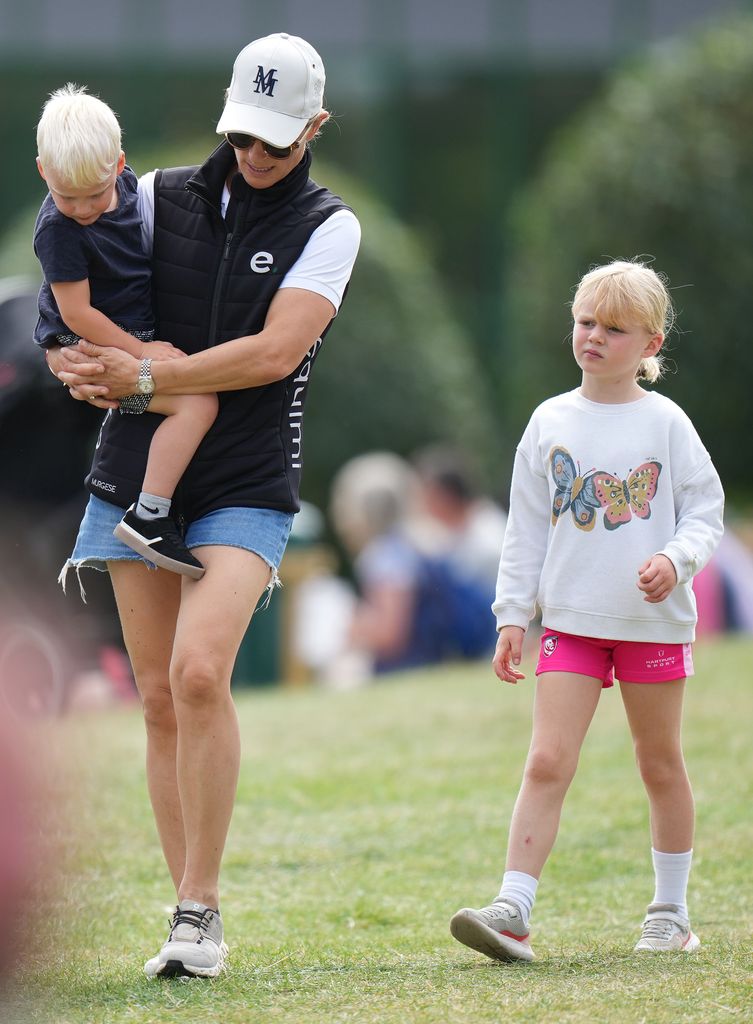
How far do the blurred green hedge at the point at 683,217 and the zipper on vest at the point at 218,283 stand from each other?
1122 centimetres

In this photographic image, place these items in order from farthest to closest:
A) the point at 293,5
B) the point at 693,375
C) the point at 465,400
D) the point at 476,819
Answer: the point at 293,5 < the point at 465,400 < the point at 693,375 < the point at 476,819

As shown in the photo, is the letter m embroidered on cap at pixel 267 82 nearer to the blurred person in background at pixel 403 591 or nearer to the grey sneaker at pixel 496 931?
the grey sneaker at pixel 496 931

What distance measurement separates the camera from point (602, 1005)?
3621 millimetres

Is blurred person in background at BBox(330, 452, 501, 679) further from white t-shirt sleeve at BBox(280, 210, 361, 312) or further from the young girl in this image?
white t-shirt sleeve at BBox(280, 210, 361, 312)

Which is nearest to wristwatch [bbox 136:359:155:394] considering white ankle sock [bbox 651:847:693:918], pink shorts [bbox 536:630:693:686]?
pink shorts [bbox 536:630:693:686]

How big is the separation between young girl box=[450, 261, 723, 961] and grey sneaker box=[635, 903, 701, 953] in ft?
0.06

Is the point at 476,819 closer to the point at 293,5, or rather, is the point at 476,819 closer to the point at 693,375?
the point at 693,375

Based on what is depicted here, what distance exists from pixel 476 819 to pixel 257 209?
325cm

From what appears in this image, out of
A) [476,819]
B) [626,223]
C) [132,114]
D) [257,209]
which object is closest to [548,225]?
[626,223]

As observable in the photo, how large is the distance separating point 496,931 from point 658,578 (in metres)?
0.98

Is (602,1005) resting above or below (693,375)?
below

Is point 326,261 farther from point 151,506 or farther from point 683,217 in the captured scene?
point 683,217

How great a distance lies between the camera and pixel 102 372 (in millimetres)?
4086

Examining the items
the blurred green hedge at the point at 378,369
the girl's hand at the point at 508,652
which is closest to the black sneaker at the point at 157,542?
the girl's hand at the point at 508,652
